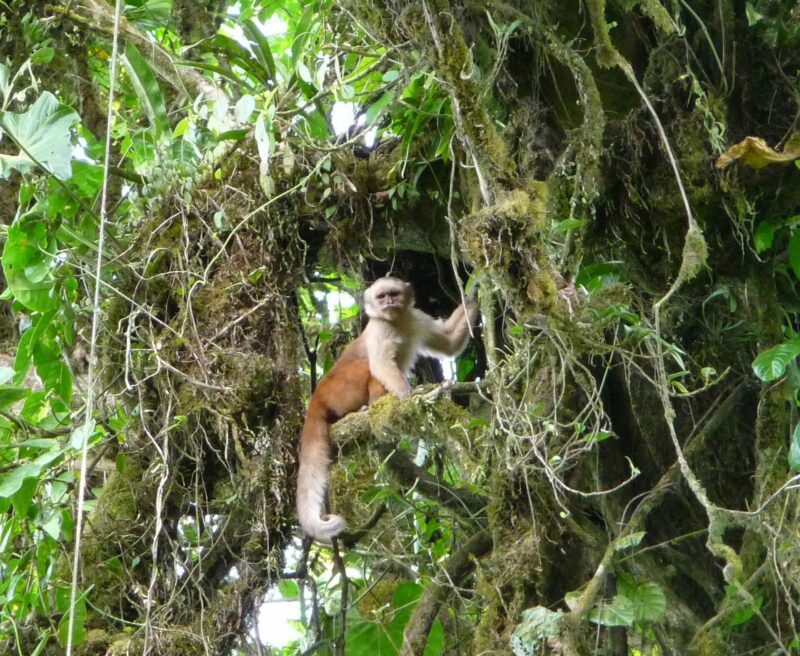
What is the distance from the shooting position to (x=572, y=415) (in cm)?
383

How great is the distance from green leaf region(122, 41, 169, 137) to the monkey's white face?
135cm

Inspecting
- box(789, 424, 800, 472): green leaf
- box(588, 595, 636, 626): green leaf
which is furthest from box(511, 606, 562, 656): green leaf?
box(789, 424, 800, 472): green leaf

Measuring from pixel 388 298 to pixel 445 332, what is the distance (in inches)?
14.8

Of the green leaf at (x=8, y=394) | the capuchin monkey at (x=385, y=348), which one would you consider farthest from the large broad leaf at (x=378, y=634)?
Answer: the green leaf at (x=8, y=394)

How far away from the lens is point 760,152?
3443 mm

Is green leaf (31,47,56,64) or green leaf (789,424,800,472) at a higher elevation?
green leaf (31,47,56,64)

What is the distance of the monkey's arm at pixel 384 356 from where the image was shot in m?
5.00

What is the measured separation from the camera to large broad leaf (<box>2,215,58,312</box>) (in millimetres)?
3775

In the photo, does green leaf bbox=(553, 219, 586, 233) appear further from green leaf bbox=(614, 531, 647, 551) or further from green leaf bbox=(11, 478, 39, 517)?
green leaf bbox=(11, 478, 39, 517)

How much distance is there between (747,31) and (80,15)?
2.93m

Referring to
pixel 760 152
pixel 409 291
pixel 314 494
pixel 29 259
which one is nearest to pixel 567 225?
pixel 760 152

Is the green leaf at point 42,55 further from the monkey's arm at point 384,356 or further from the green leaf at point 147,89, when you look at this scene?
the monkey's arm at point 384,356

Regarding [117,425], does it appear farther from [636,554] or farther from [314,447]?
[636,554]

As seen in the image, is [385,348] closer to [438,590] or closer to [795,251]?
[438,590]
